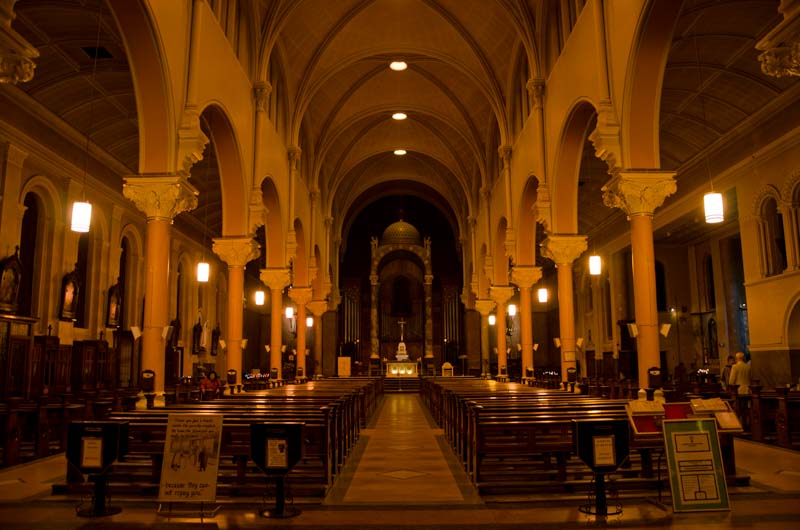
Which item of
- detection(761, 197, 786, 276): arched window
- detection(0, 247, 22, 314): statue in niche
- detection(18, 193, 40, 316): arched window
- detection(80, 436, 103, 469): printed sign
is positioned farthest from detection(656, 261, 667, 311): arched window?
detection(80, 436, 103, 469): printed sign

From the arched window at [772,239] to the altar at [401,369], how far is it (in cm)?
1820

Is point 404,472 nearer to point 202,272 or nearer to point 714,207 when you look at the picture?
point 714,207

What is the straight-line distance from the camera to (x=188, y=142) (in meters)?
11.4

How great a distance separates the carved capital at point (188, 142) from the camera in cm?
1141

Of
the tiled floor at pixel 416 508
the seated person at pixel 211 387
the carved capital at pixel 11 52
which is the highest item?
the carved capital at pixel 11 52

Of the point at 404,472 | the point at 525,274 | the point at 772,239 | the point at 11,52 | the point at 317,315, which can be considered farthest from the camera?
the point at 317,315

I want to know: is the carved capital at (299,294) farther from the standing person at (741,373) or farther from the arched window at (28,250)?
the standing person at (741,373)

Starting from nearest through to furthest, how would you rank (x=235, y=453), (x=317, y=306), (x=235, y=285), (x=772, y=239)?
(x=235, y=453) → (x=235, y=285) → (x=772, y=239) → (x=317, y=306)

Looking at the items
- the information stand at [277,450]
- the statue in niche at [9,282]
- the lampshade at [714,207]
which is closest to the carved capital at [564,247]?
A: the lampshade at [714,207]

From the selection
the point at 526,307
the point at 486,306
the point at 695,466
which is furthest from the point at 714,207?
the point at 486,306

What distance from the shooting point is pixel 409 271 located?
41.6 m

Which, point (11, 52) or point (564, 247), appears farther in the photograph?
point (564, 247)

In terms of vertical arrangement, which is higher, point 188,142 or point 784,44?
point 188,142

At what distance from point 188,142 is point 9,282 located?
6835mm
